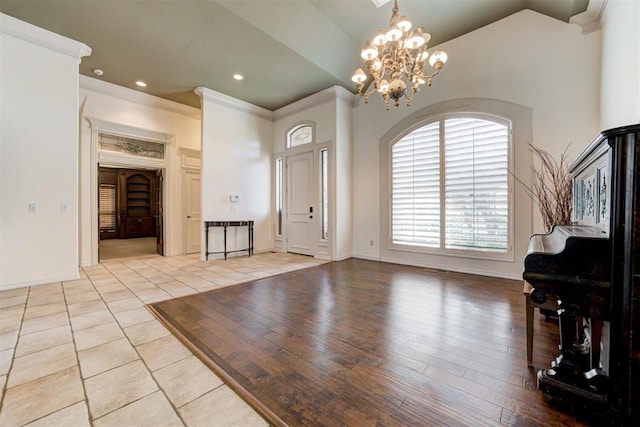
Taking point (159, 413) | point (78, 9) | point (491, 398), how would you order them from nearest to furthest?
point (159, 413), point (491, 398), point (78, 9)

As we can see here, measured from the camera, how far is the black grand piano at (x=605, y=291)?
1.13m

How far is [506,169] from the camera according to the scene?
387cm

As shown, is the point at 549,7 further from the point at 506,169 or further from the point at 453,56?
the point at 506,169

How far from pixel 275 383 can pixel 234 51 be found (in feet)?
15.4

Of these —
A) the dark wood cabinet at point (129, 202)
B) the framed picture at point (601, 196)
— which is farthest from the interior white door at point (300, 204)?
the dark wood cabinet at point (129, 202)

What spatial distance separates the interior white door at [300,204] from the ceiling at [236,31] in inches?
69.8

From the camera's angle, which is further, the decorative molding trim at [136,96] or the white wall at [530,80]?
the decorative molding trim at [136,96]

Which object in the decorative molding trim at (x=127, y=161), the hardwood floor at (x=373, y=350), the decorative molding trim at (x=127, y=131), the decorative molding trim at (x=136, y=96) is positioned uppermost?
the decorative molding trim at (x=136, y=96)

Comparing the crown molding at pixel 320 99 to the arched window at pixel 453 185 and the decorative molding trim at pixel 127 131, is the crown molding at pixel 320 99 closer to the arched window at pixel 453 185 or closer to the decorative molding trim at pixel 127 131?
the arched window at pixel 453 185

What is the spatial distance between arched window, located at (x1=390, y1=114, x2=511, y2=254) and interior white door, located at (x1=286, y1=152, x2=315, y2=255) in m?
1.88

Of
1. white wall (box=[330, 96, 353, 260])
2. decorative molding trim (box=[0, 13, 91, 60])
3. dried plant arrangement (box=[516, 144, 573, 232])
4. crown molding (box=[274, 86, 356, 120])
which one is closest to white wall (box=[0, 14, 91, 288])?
decorative molding trim (box=[0, 13, 91, 60])

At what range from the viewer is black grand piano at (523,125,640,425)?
44.4 inches

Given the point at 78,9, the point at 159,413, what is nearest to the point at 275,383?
the point at 159,413

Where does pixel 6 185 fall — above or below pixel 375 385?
above
